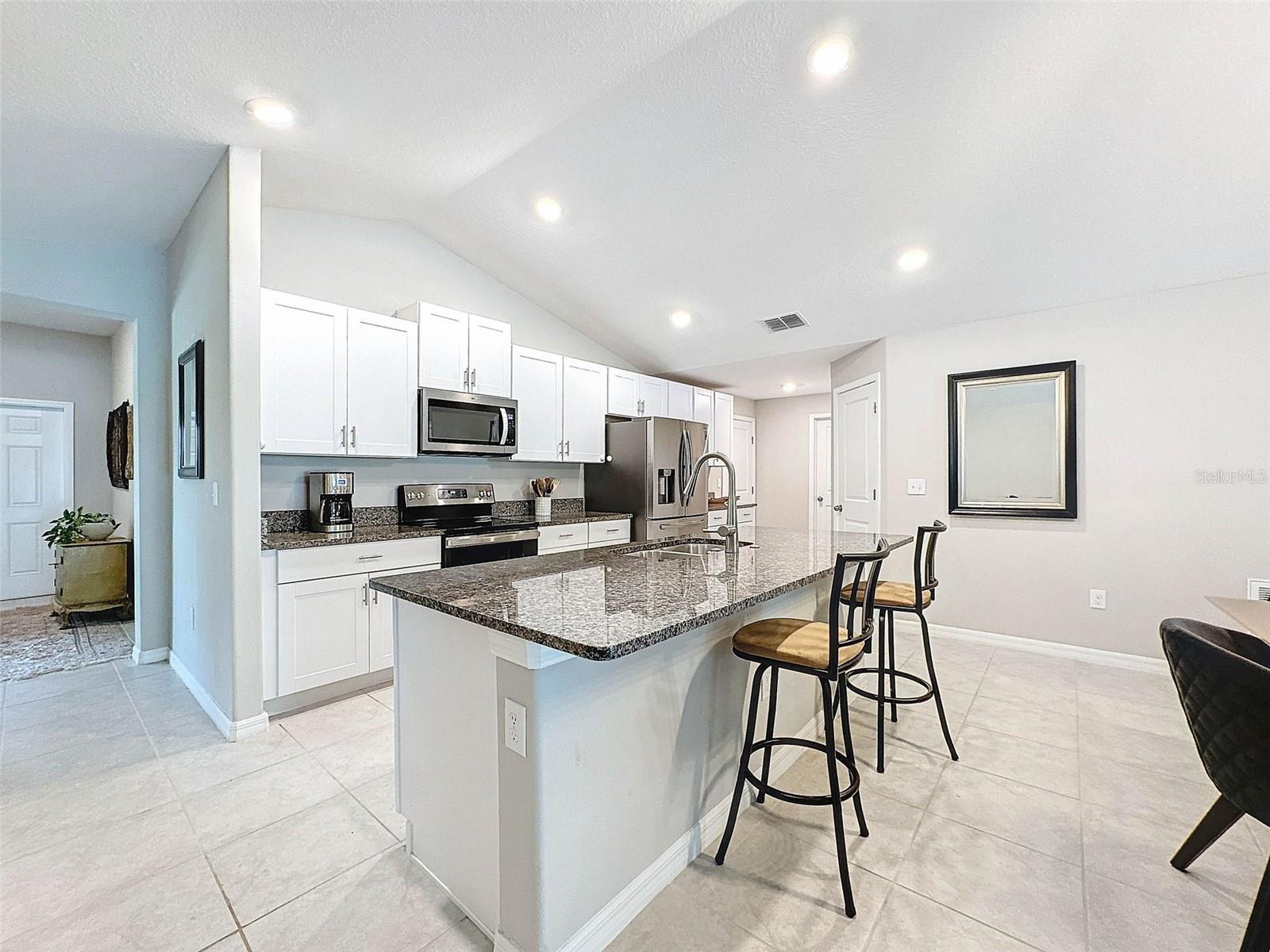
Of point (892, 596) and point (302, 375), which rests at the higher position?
point (302, 375)

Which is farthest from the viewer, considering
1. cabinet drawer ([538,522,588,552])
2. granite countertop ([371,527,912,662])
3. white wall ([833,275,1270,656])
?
cabinet drawer ([538,522,588,552])

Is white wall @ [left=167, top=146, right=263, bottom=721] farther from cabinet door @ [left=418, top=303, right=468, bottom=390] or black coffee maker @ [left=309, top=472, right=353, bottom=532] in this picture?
cabinet door @ [left=418, top=303, right=468, bottom=390]

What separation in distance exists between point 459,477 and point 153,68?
272 cm

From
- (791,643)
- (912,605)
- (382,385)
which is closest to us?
(791,643)

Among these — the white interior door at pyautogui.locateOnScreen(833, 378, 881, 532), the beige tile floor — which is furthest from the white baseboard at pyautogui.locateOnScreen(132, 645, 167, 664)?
the white interior door at pyautogui.locateOnScreen(833, 378, 881, 532)

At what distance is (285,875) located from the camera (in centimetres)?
171

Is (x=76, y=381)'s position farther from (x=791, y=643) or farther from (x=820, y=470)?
(x=820, y=470)

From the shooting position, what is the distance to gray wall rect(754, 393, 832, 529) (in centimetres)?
727

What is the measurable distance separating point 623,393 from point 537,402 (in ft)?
3.19

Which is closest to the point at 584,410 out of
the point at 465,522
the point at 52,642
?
the point at 465,522

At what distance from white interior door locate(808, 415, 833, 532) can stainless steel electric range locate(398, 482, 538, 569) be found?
14.2 feet

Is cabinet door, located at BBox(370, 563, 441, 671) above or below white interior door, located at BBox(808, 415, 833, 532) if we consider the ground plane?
below

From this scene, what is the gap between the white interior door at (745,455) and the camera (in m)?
7.11

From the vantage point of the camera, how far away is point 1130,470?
3523 mm
